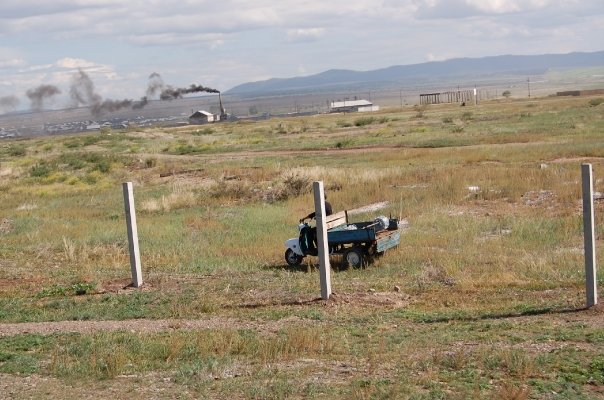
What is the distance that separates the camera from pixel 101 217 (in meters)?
26.7

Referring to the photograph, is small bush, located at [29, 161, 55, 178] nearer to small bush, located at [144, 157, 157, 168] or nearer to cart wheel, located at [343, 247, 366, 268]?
small bush, located at [144, 157, 157, 168]

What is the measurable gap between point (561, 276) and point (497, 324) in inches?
144

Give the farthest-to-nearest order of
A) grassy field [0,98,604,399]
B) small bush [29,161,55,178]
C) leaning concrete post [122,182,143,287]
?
small bush [29,161,55,178] → leaning concrete post [122,182,143,287] → grassy field [0,98,604,399]

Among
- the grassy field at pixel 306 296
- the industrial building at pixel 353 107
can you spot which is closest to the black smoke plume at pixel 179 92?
the industrial building at pixel 353 107

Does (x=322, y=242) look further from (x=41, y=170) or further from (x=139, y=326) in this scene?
(x=41, y=170)

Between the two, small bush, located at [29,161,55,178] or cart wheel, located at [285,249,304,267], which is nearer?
cart wheel, located at [285,249,304,267]

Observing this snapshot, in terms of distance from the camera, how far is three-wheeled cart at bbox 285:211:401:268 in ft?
51.9

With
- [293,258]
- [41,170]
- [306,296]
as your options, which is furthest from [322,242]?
[41,170]

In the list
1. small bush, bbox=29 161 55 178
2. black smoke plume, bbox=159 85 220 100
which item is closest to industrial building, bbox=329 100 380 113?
black smoke plume, bbox=159 85 220 100

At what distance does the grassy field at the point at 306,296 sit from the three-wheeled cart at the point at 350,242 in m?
0.28

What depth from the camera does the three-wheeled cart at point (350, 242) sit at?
622 inches

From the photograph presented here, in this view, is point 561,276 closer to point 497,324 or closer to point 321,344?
point 497,324

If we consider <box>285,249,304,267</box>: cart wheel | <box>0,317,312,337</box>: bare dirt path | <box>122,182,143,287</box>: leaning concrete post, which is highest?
<box>122,182,143,287</box>: leaning concrete post

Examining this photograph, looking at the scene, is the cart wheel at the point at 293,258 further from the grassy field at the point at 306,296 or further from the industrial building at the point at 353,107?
the industrial building at the point at 353,107
